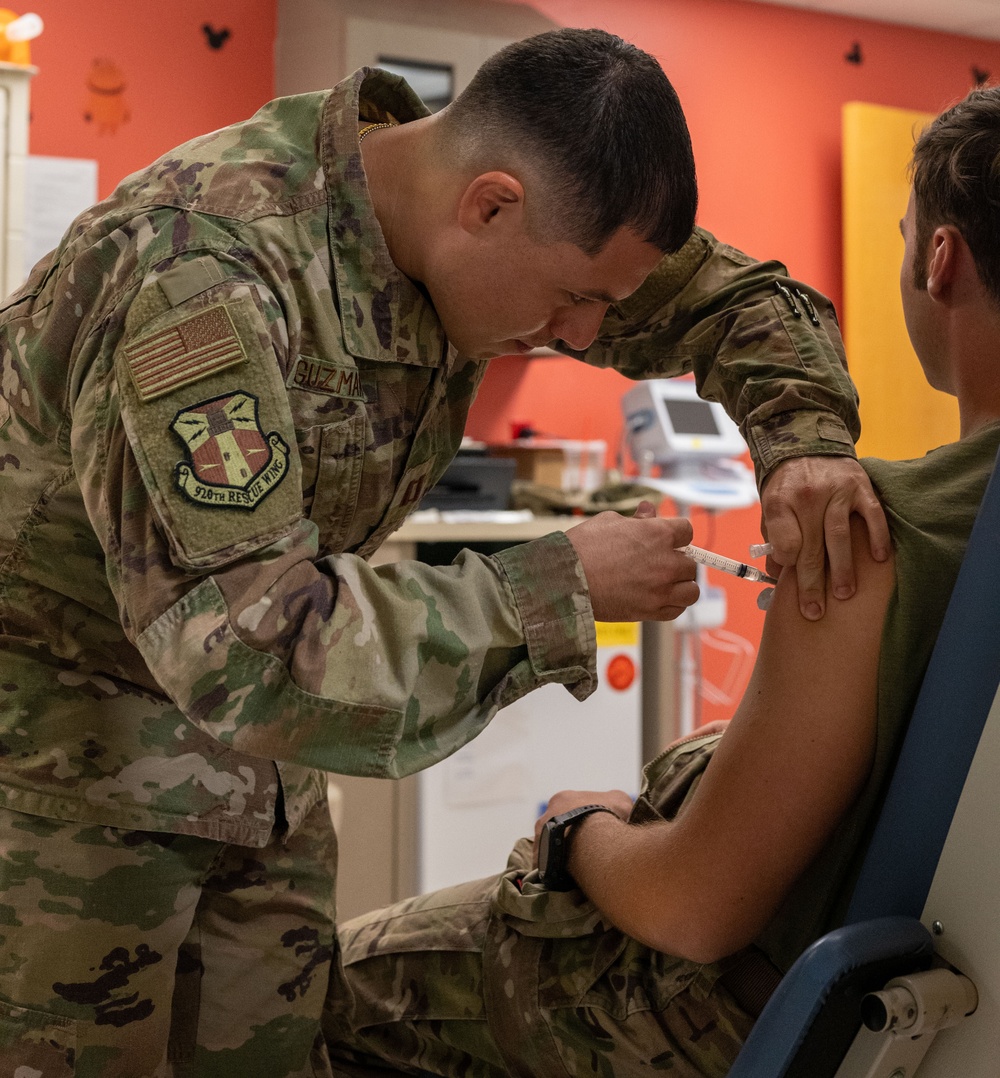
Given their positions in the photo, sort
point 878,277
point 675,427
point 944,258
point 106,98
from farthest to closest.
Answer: point 878,277
point 106,98
point 675,427
point 944,258

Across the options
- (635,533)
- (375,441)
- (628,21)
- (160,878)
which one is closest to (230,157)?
(375,441)

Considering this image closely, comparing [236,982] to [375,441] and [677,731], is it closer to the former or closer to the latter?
[375,441]

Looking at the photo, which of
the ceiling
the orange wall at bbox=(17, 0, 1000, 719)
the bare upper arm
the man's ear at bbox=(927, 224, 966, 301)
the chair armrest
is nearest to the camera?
the chair armrest

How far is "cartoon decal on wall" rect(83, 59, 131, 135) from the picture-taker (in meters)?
3.75

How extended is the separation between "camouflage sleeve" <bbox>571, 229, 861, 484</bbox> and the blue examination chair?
400 mm

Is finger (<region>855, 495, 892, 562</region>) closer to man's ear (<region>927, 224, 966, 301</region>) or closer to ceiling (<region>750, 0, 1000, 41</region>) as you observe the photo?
man's ear (<region>927, 224, 966, 301</region>)

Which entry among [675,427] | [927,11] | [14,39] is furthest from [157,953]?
[927,11]

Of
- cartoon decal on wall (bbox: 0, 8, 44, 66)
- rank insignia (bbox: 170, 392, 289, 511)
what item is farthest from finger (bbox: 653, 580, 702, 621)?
cartoon decal on wall (bbox: 0, 8, 44, 66)

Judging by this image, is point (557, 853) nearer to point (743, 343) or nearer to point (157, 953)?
point (157, 953)

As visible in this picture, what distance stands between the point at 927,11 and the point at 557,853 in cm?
466

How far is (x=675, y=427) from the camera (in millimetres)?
3668

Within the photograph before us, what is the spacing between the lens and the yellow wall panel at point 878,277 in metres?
4.66

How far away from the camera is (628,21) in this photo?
4.48 meters

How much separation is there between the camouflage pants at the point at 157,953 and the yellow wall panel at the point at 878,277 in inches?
152
